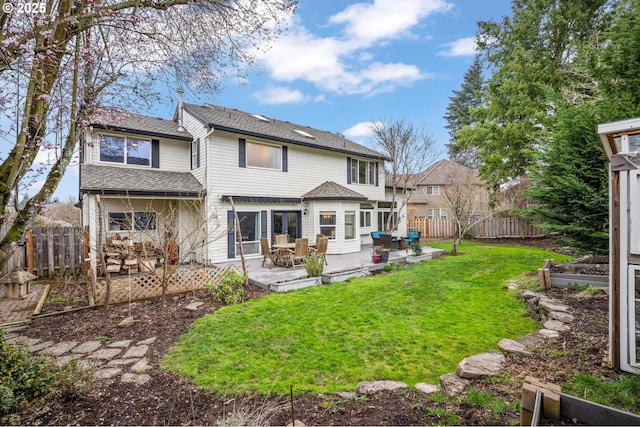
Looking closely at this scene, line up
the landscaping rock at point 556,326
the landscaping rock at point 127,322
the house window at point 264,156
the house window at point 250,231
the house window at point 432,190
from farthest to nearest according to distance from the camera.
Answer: the house window at point 432,190 → the house window at point 264,156 → the house window at point 250,231 → the landscaping rock at point 127,322 → the landscaping rock at point 556,326

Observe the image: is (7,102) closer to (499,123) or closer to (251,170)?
(251,170)

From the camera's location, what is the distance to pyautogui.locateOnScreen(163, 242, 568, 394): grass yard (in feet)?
11.7

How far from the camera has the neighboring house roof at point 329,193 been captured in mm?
13758

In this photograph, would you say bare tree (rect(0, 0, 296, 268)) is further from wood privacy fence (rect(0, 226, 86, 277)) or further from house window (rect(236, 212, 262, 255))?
house window (rect(236, 212, 262, 255))

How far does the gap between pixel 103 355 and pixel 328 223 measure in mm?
10474

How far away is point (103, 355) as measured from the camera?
14.1 feet

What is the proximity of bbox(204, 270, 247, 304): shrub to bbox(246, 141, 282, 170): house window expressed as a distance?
613 centimetres

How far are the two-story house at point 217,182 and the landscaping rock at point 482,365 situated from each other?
7.86 meters

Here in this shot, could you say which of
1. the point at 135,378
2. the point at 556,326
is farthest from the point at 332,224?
the point at 135,378

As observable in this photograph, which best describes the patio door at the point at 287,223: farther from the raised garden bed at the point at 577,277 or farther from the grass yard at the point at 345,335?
the raised garden bed at the point at 577,277

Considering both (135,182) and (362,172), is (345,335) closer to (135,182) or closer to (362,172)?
(135,182)

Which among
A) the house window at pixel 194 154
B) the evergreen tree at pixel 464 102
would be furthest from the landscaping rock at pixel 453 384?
the evergreen tree at pixel 464 102

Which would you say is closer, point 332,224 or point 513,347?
point 513,347

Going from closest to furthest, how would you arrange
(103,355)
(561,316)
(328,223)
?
1. (103,355)
2. (561,316)
3. (328,223)
